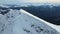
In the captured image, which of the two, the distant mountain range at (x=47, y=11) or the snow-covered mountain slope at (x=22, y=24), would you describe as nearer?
the snow-covered mountain slope at (x=22, y=24)

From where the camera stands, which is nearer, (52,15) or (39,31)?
(39,31)

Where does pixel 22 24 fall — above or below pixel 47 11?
above

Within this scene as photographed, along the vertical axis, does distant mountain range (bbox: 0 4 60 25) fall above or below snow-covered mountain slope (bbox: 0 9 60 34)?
below

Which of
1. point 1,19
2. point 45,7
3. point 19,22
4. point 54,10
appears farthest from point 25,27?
point 54,10

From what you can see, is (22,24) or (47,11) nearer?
(22,24)

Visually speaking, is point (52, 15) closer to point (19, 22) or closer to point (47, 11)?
point (47, 11)

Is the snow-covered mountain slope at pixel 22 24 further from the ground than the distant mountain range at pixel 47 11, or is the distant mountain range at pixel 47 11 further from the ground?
the snow-covered mountain slope at pixel 22 24

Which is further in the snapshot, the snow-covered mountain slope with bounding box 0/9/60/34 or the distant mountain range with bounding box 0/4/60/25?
the distant mountain range with bounding box 0/4/60/25

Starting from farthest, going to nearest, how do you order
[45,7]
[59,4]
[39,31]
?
[59,4], [45,7], [39,31]
